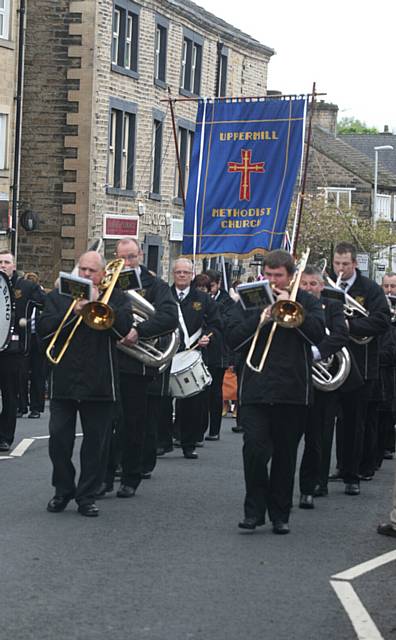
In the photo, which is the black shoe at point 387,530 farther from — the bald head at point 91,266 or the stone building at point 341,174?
the stone building at point 341,174

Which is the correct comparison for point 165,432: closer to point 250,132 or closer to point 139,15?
point 250,132

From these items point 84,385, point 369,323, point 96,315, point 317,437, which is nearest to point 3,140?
point 369,323

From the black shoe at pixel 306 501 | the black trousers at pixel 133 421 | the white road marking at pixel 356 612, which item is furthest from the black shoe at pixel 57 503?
the white road marking at pixel 356 612

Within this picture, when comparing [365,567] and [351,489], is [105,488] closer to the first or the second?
[351,489]

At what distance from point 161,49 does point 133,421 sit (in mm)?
29453

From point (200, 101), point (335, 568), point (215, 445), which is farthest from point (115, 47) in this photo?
point (335, 568)

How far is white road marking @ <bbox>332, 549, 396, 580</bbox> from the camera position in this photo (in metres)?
8.80

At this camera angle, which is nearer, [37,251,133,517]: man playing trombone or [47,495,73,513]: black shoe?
[37,251,133,517]: man playing trombone

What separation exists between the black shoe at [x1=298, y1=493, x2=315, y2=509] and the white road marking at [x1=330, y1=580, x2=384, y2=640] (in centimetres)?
308

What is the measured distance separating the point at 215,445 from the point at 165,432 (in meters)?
1.72

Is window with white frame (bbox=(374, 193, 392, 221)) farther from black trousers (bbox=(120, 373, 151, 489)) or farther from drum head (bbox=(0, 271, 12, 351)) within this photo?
black trousers (bbox=(120, 373, 151, 489))

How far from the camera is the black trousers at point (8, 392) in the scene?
14.9 m

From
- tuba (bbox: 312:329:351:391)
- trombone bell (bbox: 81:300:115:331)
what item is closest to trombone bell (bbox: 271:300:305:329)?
trombone bell (bbox: 81:300:115:331)

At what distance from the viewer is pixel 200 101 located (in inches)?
957
